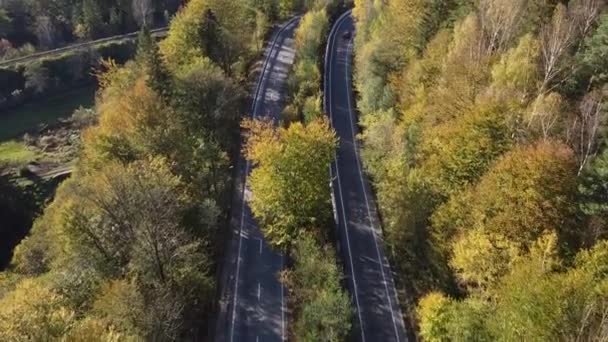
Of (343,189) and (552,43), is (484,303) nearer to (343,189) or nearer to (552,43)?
(552,43)

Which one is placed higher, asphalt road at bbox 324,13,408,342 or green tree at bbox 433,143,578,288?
green tree at bbox 433,143,578,288

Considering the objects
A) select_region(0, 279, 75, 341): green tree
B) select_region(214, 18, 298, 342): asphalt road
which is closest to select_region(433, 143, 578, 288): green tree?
select_region(214, 18, 298, 342): asphalt road

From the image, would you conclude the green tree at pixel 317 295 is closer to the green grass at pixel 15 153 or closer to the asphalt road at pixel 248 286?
the asphalt road at pixel 248 286

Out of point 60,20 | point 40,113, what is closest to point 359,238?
point 40,113

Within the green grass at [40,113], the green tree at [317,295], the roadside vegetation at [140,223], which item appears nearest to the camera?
the roadside vegetation at [140,223]

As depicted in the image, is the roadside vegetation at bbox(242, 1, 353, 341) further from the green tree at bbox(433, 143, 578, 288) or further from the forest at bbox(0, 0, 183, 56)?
the forest at bbox(0, 0, 183, 56)

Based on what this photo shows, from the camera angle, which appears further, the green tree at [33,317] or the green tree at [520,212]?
the green tree at [520,212]

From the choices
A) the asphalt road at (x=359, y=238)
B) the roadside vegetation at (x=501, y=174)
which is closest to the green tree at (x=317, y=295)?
the asphalt road at (x=359, y=238)

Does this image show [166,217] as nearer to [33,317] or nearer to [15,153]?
[33,317]
